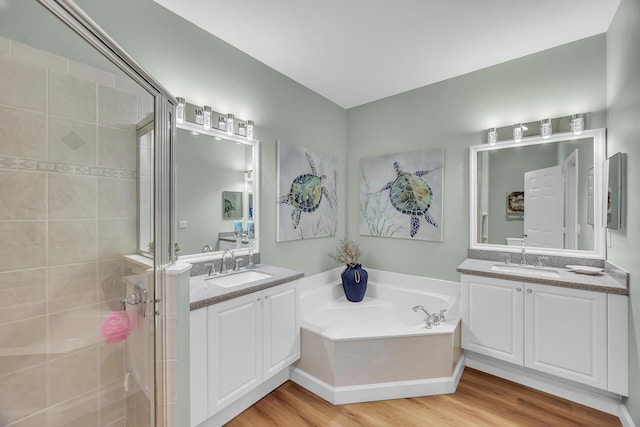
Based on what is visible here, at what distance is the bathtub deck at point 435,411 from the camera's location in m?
1.78

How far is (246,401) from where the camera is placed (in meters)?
1.91

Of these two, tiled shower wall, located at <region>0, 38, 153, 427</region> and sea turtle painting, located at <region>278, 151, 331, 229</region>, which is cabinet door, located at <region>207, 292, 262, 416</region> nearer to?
tiled shower wall, located at <region>0, 38, 153, 427</region>

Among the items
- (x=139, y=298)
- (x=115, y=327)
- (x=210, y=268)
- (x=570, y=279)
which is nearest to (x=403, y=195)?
(x=570, y=279)

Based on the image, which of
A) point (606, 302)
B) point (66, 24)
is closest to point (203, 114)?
point (66, 24)

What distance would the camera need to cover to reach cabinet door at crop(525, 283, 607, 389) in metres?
1.80

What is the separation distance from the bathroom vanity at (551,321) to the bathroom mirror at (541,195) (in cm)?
29

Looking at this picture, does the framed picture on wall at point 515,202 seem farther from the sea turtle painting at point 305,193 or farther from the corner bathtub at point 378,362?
the sea turtle painting at point 305,193

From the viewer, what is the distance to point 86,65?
96cm

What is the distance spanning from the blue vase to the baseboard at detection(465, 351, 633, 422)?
1089 millimetres

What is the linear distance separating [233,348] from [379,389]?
1.11m

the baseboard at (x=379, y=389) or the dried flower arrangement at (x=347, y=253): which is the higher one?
the dried flower arrangement at (x=347, y=253)

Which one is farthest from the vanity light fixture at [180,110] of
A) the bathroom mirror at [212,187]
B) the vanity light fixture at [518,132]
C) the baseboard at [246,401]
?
the vanity light fixture at [518,132]

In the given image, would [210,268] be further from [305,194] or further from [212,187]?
[305,194]

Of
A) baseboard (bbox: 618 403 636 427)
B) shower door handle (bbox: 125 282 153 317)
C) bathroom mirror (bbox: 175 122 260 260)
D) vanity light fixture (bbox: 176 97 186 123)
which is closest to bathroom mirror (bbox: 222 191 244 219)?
bathroom mirror (bbox: 175 122 260 260)
